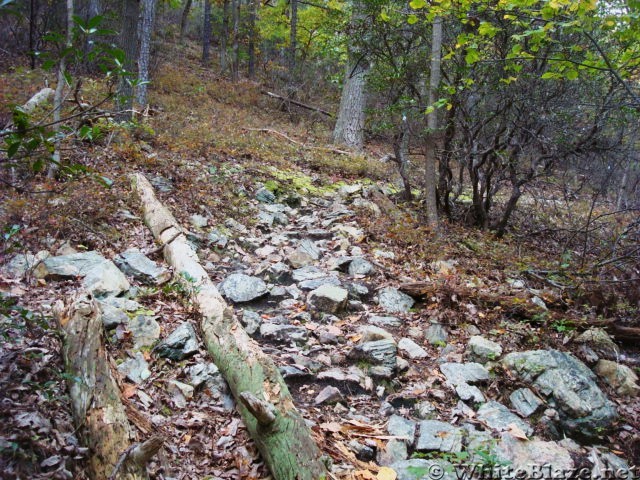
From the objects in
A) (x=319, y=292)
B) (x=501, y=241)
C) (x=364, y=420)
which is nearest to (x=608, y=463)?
(x=364, y=420)

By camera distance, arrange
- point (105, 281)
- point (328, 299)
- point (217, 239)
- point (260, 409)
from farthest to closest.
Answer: point (217, 239) → point (328, 299) → point (105, 281) → point (260, 409)

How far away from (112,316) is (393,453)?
8.65 feet

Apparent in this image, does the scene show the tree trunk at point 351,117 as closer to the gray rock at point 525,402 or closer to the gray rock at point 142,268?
the gray rock at point 142,268

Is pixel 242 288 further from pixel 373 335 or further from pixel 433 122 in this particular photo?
pixel 433 122

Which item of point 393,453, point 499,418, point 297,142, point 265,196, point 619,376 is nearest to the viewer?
point 393,453

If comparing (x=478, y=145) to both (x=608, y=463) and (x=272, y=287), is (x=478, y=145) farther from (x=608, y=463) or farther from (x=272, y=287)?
(x=608, y=463)

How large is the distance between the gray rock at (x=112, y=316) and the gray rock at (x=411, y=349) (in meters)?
2.69

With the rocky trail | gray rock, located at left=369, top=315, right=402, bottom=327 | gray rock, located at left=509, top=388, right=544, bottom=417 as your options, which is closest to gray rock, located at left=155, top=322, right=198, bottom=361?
the rocky trail

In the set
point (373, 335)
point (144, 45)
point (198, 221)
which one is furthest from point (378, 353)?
point (144, 45)

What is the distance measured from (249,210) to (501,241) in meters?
4.64

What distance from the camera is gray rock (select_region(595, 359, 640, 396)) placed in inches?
165

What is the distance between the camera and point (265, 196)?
826 cm

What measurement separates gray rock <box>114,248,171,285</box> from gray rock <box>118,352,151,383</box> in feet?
4.28

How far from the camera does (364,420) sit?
3.60 m
